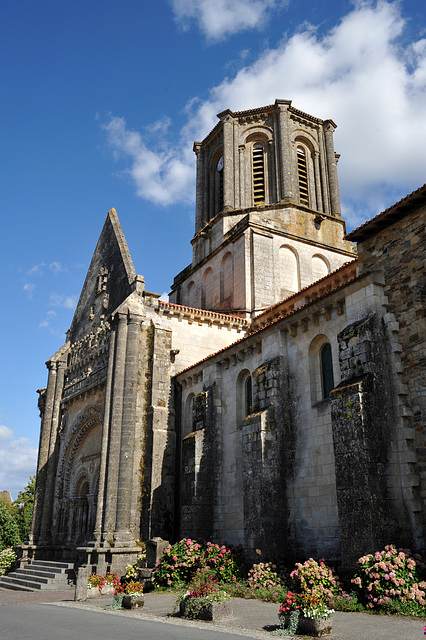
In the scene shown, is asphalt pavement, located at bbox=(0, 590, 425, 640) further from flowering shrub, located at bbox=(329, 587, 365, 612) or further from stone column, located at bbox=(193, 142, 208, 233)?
stone column, located at bbox=(193, 142, 208, 233)

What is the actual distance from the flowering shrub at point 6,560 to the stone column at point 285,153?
2180 cm

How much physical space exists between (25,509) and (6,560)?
15.6 metres

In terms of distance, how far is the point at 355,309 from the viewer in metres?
13.2

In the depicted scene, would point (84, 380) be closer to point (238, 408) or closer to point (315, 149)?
point (238, 408)

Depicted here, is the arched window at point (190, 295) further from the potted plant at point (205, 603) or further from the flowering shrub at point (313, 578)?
the flowering shrub at point (313, 578)

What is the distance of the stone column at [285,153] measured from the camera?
28.1 metres

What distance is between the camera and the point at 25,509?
38.5m

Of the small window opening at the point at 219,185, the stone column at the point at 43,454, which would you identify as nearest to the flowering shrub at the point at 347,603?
the stone column at the point at 43,454

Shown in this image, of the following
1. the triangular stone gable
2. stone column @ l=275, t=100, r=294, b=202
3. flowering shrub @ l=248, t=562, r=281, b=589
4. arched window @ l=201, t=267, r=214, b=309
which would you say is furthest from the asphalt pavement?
stone column @ l=275, t=100, r=294, b=202

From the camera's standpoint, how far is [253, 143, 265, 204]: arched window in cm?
2916

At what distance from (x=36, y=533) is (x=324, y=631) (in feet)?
63.2

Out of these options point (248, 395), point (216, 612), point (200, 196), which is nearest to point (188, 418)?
point (248, 395)

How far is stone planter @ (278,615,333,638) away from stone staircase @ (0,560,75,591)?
12.6 m

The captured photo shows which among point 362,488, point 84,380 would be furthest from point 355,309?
point 84,380
